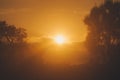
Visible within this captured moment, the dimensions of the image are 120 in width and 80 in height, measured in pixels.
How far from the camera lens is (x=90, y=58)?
2766 inches

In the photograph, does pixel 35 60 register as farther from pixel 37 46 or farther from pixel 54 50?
pixel 37 46

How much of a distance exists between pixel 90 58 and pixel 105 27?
5877 millimetres

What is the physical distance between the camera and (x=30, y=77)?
165 ft

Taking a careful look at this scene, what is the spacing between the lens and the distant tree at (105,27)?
68312 millimetres

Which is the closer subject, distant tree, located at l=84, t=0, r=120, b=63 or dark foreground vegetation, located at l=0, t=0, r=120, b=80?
dark foreground vegetation, located at l=0, t=0, r=120, b=80

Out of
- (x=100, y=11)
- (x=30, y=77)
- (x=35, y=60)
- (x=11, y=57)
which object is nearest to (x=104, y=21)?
(x=100, y=11)

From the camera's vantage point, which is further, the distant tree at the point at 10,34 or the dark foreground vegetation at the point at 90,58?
the distant tree at the point at 10,34

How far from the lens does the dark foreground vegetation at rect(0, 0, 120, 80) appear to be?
51.7 meters

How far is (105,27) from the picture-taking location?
2704 inches

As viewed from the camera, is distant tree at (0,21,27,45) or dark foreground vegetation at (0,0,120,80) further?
distant tree at (0,21,27,45)

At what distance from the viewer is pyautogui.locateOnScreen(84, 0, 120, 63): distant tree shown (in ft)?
224

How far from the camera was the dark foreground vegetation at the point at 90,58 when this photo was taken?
5168cm

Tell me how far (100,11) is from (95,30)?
3.50 meters

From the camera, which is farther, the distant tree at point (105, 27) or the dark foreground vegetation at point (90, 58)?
the distant tree at point (105, 27)
